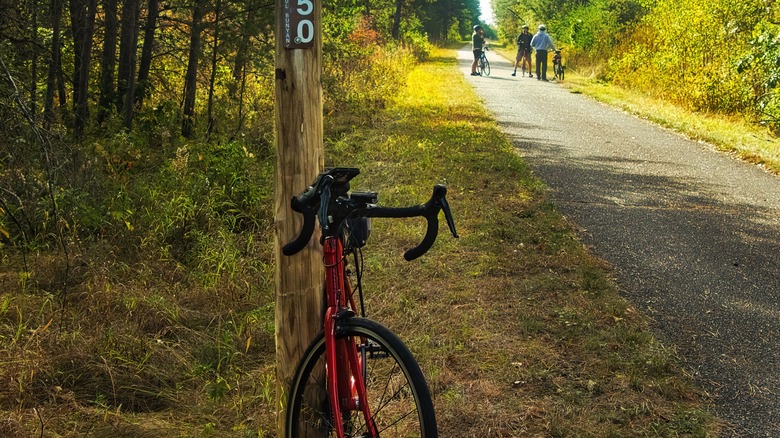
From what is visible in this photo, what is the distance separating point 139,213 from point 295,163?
4.04 meters

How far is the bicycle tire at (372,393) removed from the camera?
249cm

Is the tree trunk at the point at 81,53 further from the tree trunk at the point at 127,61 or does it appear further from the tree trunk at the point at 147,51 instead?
the tree trunk at the point at 147,51

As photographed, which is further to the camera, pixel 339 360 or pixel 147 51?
pixel 147 51

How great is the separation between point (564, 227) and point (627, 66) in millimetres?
16269

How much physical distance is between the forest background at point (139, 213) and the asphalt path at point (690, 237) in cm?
237

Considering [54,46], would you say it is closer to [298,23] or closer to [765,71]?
[298,23]

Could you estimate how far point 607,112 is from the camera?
16531 millimetres

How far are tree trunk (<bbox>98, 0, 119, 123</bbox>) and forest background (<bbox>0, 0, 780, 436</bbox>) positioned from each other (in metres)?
0.02

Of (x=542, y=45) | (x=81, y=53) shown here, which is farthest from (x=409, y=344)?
(x=542, y=45)

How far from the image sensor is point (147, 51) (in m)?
10.0

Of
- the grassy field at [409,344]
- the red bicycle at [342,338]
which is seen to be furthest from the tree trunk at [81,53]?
the red bicycle at [342,338]

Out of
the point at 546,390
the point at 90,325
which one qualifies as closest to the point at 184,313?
the point at 90,325

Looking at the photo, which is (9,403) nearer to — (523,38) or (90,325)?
(90,325)

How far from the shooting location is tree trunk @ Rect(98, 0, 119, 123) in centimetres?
922
